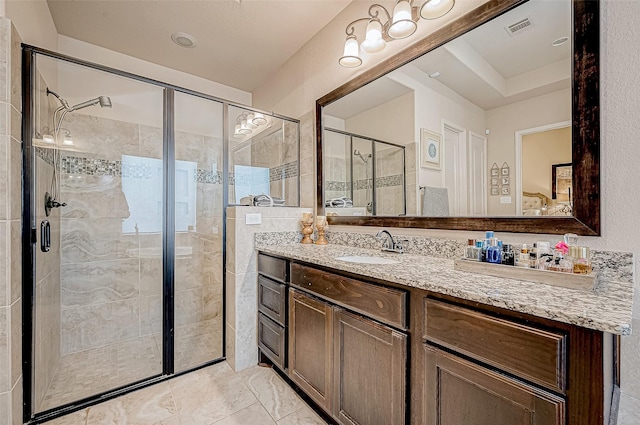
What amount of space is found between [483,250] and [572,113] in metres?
0.63

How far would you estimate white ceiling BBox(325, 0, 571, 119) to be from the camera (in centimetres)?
115

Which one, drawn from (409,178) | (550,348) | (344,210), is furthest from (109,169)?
(550,348)

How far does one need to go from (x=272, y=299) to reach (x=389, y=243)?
864mm

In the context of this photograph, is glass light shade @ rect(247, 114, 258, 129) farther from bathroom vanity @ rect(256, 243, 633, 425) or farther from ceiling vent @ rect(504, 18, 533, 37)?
ceiling vent @ rect(504, 18, 533, 37)

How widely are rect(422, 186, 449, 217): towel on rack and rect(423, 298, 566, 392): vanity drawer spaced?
2.37ft

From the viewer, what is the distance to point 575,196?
3.61 feet

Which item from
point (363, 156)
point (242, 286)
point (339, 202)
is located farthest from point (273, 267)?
point (363, 156)

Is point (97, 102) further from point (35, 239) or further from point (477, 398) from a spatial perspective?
point (477, 398)

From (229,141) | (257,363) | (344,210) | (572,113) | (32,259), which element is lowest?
(257,363)

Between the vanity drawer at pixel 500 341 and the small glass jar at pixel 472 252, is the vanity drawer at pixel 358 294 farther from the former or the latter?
the small glass jar at pixel 472 252

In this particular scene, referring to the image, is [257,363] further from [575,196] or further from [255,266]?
[575,196]

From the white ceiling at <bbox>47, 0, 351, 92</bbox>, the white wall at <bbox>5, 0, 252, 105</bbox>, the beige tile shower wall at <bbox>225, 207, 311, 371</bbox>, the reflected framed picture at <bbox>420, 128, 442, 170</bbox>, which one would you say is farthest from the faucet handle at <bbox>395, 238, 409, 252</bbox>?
the white wall at <bbox>5, 0, 252, 105</bbox>

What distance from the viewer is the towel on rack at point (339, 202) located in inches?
87.6

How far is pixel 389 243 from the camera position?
1.83 m
